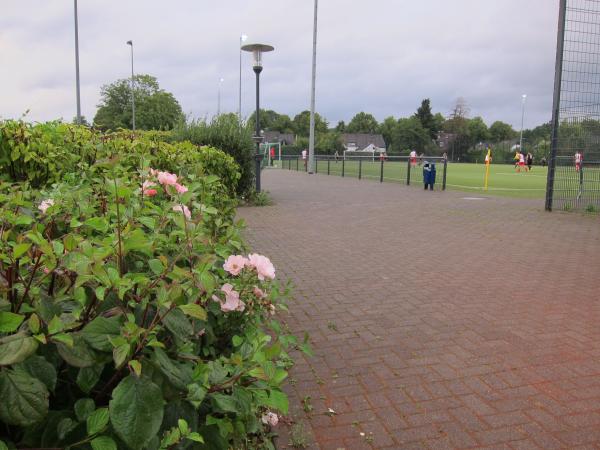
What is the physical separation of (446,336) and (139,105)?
236ft

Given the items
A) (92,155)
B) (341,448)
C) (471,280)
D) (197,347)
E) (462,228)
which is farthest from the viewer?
(462,228)

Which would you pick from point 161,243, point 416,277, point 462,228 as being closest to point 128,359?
point 161,243

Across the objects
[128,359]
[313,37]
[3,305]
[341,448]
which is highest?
[313,37]

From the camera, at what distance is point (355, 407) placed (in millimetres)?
3066

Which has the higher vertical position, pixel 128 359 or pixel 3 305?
pixel 3 305

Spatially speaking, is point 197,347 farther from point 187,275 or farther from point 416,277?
point 416,277

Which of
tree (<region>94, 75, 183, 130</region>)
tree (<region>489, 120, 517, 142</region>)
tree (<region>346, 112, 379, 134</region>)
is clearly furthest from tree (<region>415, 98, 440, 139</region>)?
tree (<region>94, 75, 183, 130</region>)

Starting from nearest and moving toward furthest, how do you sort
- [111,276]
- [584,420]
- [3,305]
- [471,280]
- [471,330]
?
[3,305] → [111,276] → [584,420] → [471,330] → [471,280]

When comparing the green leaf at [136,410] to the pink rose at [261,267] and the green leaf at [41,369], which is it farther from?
the pink rose at [261,267]

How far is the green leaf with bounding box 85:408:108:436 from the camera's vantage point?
4.11ft

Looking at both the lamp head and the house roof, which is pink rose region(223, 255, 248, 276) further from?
the house roof

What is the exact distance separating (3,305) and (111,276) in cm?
27

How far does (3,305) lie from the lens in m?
1.27

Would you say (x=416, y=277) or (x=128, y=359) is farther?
(x=416, y=277)
